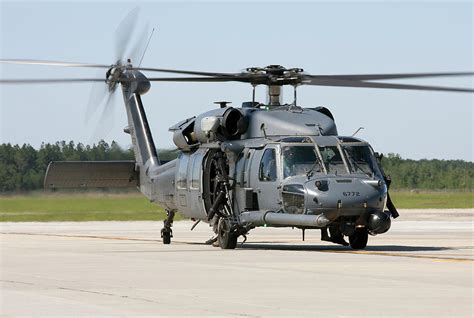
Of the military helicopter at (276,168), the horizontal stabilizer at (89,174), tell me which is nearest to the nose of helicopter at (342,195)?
the military helicopter at (276,168)

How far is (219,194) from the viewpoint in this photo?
84.8ft

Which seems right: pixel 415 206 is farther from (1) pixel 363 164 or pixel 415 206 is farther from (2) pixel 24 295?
(2) pixel 24 295

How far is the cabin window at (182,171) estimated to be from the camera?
2767 cm

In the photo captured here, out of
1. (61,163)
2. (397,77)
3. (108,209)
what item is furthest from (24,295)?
(108,209)

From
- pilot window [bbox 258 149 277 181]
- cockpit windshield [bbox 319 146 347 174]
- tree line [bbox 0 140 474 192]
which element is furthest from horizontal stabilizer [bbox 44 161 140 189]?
cockpit windshield [bbox 319 146 347 174]

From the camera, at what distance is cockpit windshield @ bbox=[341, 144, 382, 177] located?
24.3 metres

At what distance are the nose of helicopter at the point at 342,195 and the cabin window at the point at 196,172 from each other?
3826 millimetres

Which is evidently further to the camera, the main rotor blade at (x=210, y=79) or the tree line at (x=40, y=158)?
the tree line at (x=40, y=158)

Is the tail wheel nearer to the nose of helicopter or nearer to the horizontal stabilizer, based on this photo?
the horizontal stabilizer

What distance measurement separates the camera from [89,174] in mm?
31578

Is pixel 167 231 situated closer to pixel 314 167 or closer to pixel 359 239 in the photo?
pixel 359 239

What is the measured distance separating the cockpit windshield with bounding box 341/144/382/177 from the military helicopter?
0.02m

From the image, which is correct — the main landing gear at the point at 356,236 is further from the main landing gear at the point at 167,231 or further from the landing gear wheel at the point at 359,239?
the main landing gear at the point at 167,231

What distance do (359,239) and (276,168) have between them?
236 cm
